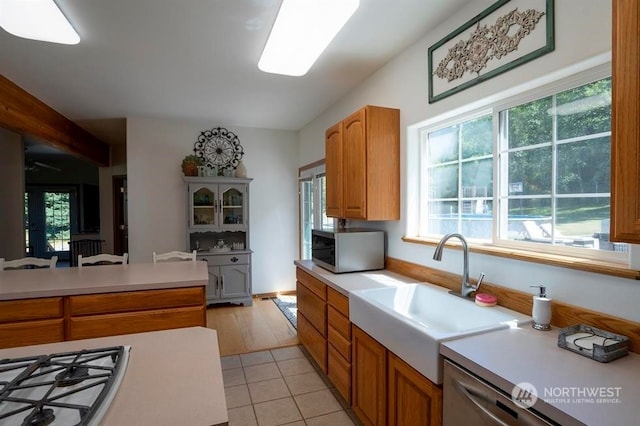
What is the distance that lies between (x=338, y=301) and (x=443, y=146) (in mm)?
1286

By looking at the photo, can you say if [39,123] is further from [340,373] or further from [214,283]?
[340,373]

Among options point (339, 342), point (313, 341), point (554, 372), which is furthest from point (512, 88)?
point (313, 341)

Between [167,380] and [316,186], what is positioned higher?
[316,186]

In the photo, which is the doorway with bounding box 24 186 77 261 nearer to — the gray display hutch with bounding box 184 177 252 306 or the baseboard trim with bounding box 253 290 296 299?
the gray display hutch with bounding box 184 177 252 306

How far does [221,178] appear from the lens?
4.35 meters

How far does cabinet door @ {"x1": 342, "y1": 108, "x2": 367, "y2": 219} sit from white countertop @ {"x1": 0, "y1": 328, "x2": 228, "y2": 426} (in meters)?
1.54

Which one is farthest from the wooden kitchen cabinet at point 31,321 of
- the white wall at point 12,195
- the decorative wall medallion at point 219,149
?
the white wall at point 12,195

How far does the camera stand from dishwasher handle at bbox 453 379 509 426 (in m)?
1.00

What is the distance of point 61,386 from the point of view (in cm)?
84

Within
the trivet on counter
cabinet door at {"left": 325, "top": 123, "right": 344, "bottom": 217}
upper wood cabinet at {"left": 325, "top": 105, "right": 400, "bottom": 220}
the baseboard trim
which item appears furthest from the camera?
the baseboard trim

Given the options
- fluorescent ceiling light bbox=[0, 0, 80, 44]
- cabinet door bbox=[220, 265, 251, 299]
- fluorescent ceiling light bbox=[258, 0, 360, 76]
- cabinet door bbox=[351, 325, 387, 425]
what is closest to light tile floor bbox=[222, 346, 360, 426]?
cabinet door bbox=[351, 325, 387, 425]

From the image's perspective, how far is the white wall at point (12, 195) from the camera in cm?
408

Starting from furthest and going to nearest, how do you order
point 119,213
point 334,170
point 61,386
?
point 119,213, point 334,170, point 61,386

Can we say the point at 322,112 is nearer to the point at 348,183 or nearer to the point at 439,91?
the point at 348,183
